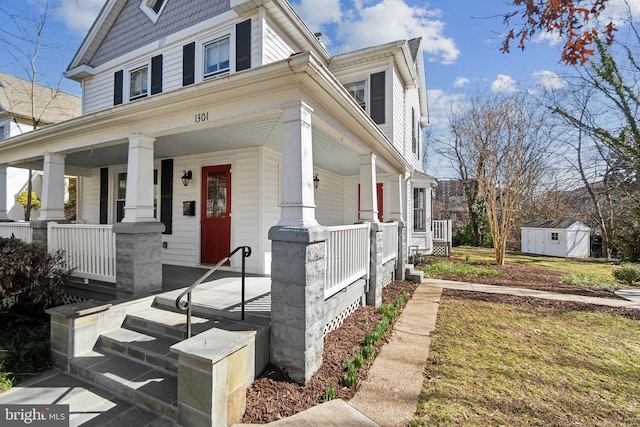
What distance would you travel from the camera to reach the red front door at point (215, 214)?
6.08 metres

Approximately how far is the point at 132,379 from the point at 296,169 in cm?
Result: 258

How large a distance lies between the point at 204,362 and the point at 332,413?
46.4 inches

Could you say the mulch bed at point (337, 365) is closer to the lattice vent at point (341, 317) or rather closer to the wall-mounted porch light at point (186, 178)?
the lattice vent at point (341, 317)

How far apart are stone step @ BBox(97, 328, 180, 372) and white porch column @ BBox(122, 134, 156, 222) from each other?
1596 mm

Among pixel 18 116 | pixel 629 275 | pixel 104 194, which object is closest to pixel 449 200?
pixel 629 275

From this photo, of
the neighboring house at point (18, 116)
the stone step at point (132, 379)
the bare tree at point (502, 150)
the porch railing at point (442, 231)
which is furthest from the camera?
the neighboring house at point (18, 116)

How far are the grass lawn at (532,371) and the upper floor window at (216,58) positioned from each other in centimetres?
667

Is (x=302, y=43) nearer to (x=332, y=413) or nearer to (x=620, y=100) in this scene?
(x=332, y=413)

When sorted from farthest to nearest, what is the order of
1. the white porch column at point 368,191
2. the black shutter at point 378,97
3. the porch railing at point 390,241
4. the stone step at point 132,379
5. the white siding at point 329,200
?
the white siding at point 329,200, the black shutter at point 378,97, the porch railing at point 390,241, the white porch column at point 368,191, the stone step at point 132,379

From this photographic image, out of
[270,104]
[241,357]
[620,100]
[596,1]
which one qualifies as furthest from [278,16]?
[620,100]

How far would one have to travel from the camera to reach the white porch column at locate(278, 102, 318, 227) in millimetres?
2967

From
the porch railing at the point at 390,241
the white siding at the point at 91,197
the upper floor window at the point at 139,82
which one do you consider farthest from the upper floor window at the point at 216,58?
the porch railing at the point at 390,241

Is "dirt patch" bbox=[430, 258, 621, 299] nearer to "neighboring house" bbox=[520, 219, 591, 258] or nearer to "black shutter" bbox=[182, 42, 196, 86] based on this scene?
"neighboring house" bbox=[520, 219, 591, 258]

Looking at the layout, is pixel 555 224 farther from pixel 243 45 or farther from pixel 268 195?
pixel 243 45
